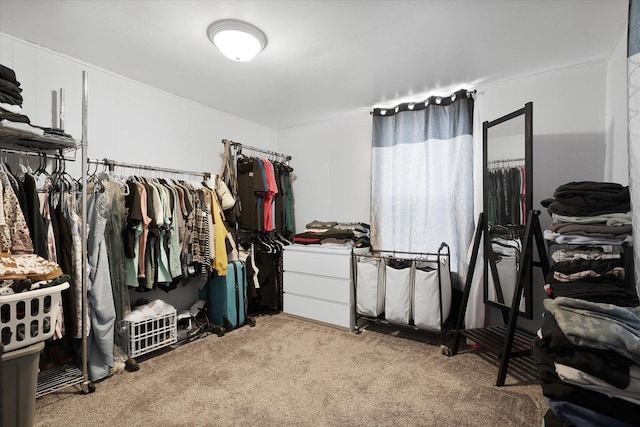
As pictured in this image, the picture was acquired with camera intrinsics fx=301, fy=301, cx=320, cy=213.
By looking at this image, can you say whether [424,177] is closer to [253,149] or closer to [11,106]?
[253,149]

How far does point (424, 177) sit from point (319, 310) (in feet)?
5.60

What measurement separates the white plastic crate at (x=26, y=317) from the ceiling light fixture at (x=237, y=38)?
1.60 m

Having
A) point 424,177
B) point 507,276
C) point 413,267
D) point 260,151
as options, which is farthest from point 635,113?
point 260,151

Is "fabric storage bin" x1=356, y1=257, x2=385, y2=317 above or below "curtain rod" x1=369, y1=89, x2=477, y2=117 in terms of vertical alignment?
below

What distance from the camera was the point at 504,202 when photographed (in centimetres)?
228

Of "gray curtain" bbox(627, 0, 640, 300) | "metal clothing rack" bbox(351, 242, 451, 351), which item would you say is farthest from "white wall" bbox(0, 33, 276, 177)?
"gray curtain" bbox(627, 0, 640, 300)

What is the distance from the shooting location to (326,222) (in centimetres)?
364

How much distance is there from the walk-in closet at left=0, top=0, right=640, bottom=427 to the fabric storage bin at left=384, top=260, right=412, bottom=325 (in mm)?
20

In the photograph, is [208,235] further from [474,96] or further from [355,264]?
[474,96]

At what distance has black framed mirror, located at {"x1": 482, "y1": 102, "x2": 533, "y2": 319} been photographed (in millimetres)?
2059

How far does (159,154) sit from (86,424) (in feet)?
6.93

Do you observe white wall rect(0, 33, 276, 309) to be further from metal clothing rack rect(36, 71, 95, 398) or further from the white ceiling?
metal clothing rack rect(36, 71, 95, 398)

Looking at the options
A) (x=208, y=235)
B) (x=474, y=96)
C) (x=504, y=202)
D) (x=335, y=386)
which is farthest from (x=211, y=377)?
(x=474, y=96)

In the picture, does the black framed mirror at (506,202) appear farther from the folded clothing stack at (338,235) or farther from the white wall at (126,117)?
the white wall at (126,117)
